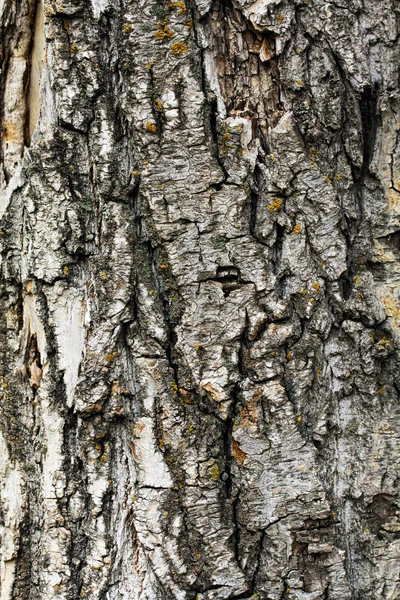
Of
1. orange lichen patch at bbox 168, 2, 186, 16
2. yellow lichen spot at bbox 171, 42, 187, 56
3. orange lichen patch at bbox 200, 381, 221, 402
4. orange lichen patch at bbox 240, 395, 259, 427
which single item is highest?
orange lichen patch at bbox 168, 2, 186, 16

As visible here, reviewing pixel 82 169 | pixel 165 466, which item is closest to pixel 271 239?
pixel 82 169

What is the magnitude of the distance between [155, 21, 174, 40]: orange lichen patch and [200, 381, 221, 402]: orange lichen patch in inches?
37.2

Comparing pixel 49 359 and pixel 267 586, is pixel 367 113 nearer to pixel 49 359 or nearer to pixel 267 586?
pixel 49 359

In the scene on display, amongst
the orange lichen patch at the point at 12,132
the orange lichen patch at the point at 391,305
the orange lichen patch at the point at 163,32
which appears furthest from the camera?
the orange lichen patch at the point at 12,132

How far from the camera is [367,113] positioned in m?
1.59

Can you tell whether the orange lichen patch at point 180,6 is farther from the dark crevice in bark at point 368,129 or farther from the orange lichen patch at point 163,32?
the dark crevice in bark at point 368,129

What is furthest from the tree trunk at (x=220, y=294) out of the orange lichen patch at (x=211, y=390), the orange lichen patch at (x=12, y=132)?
the orange lichen patch at (x=12, y=132)

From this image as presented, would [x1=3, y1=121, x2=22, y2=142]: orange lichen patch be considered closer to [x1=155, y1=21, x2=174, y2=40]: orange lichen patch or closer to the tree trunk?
the tree trunk

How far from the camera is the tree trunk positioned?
1.51 metres

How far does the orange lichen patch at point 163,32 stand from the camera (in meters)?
1.48

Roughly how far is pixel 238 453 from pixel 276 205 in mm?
695

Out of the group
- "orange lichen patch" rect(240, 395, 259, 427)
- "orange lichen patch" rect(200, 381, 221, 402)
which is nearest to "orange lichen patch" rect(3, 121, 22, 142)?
"orange lichen patch" rect(200, 381, 221, 402)

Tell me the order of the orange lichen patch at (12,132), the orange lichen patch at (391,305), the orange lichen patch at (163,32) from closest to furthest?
the orange lichen patch at (163,32) < the orange lichen patch at (391,305) < the orange lichen patch at (12,132)

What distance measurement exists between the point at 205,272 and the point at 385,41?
2.72 feet
